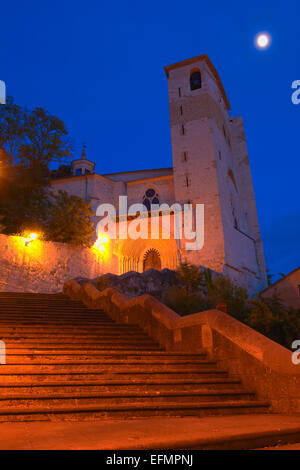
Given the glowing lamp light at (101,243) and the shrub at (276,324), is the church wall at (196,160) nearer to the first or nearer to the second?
the glowing lamp light at (101,243)

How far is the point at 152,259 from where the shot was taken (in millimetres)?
27219

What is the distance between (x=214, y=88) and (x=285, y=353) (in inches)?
1140

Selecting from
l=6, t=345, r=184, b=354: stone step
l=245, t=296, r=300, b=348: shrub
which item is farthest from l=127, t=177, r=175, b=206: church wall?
l=6, t=345, r=184, b=354: stone step

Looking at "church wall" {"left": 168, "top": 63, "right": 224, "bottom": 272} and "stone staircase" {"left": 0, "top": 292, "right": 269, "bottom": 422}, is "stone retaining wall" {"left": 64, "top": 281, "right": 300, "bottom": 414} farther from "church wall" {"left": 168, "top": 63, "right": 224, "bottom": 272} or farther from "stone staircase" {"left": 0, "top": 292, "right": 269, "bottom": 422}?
"church wall" {"left": 168, "top": 63, "right": 224, "bottom": 272}

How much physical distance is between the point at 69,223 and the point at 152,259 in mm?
7924

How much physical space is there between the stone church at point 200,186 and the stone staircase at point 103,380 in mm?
16189

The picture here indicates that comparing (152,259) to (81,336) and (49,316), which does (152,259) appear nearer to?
(49,316)

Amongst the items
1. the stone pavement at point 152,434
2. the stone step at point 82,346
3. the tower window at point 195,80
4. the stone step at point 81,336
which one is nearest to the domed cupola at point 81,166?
the tower window at point 195,80

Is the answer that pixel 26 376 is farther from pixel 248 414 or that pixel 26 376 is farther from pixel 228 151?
pixel 228 151

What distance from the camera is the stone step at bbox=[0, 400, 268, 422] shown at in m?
4.09

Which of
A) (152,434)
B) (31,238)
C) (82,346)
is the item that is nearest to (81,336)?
(82,346)

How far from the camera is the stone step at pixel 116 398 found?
446 centimetres

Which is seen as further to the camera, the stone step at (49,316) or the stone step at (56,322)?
the stone step at (49,316)
